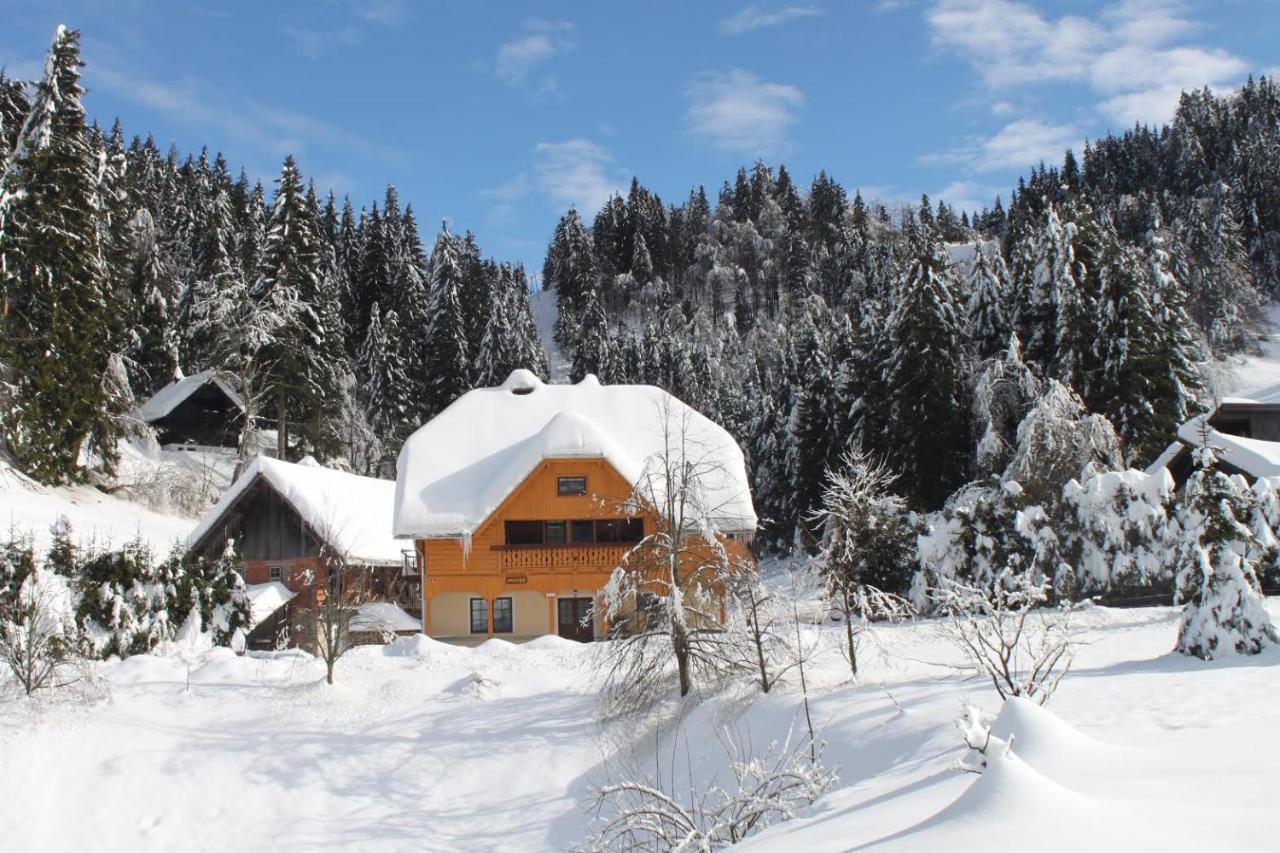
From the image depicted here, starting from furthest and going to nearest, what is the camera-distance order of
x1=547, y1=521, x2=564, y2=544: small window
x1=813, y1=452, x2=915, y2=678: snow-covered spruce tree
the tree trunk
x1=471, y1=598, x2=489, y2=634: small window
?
the tree trunk → x1=547, y1=521, x2=564, y2=544: small window → x1=471, y1=598, x2=489, y2=634: small window → x1=813, y1=452, x2=915, y2=678: snow-covered spruce tree

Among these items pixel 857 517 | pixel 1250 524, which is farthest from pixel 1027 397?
pixel 857 517

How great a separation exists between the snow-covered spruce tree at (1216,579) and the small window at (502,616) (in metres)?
20.4

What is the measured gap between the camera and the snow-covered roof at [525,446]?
30.8m

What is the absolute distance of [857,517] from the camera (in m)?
20.8

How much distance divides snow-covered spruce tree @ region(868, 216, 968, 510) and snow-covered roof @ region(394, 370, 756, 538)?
37.0 feet

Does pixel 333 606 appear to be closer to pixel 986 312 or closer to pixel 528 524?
pixel 528 524

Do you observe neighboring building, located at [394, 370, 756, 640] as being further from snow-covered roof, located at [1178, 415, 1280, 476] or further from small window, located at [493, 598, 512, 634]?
snow-covered roof, located at [1178, 415, 1280, 476]

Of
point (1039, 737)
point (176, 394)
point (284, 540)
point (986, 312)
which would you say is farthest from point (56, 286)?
point (986, 312)

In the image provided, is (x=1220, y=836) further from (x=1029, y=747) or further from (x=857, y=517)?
(x=857, y=517)

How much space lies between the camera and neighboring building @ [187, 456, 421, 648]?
30891 millimetres

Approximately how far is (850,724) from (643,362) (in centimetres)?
6655

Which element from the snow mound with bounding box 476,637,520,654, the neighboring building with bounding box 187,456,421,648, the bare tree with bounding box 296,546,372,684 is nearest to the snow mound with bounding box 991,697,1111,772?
the bare tree with bounding box 296,546,372,684

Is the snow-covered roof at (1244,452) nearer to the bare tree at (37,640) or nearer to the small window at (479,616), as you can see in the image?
the small window at (479,616)

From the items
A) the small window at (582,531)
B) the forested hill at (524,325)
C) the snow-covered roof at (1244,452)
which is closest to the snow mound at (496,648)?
the small window at (582,531)
